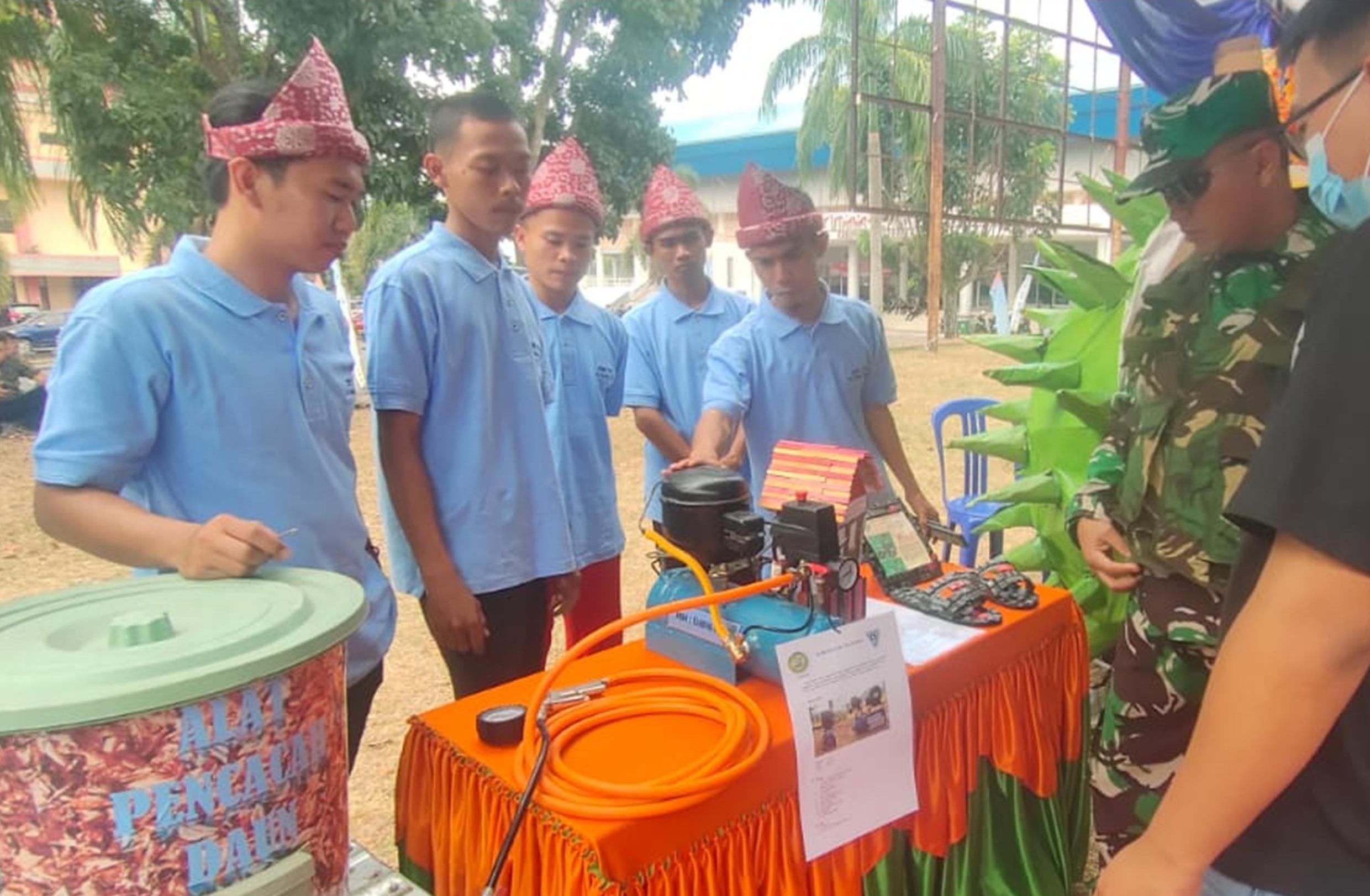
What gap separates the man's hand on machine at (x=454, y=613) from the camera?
69.5 inches

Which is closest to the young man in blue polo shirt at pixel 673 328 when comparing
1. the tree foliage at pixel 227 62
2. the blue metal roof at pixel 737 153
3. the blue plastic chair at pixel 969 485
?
the blue plastic chair at pixel 969 485

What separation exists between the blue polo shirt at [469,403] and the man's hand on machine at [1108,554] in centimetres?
108

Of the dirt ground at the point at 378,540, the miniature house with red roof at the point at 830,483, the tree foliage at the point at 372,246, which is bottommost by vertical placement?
the dirt ground at the point at 378,540

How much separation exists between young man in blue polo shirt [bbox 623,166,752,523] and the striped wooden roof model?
4.21ft

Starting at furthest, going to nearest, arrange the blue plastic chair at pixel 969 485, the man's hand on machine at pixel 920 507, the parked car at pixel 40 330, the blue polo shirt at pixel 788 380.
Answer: the parked car at pixel 40 330 → the blue plastic chair at pixel 969 485 → the blue polo shirt at pixel 788 380 → the man's hand on machine at pixel 920 507

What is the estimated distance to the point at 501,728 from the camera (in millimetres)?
1236

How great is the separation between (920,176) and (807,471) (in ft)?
55.8

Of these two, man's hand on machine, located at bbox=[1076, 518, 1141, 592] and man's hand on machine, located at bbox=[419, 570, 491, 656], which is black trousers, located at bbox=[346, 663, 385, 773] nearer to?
man's hand on machine, located at bbox=[419, 570, 491, 656]

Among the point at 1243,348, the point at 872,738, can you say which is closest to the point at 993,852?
the point at 872,738

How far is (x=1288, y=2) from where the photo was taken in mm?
2330

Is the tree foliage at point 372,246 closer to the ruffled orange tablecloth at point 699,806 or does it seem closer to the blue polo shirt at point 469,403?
the blue polo shirt at point 469,403

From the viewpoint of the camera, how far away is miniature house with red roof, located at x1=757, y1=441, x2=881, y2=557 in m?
1.50

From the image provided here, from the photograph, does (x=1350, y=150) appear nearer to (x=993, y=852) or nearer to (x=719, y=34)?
(x=993, y=852)

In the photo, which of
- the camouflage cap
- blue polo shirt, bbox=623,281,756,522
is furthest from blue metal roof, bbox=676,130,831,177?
the camouflage cap
